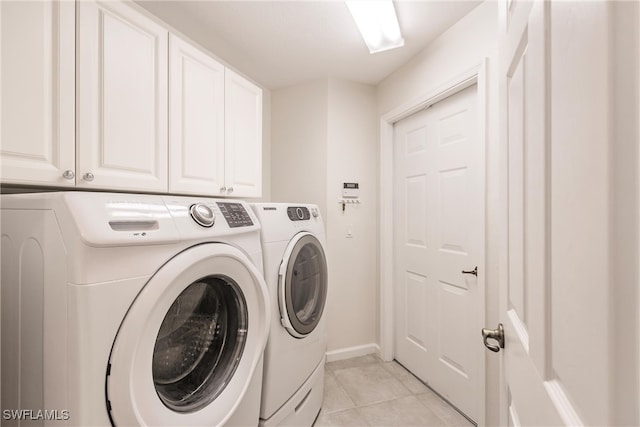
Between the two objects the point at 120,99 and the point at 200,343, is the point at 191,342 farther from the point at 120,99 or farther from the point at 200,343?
the point at 120,99

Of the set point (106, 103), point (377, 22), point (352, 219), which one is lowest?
point (352, 219)

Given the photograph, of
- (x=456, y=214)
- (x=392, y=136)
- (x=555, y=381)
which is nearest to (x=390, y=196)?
(x=392, y=136)

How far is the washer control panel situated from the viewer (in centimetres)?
151

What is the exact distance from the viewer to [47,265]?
0.69m

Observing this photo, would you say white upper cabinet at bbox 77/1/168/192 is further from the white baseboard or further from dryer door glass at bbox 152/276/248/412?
the white baseboard

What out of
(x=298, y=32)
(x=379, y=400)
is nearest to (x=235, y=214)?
(x=298, y=32)

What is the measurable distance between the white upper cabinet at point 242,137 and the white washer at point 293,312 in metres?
0.41

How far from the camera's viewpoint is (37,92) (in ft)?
2.86

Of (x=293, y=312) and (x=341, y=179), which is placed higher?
(x=341, y=179)

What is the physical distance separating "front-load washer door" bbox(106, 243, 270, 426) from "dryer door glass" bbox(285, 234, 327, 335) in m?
0.32

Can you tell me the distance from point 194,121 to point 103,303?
101 cm

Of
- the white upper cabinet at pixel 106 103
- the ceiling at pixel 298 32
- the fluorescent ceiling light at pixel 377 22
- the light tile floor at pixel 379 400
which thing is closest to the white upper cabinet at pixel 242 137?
the white upper cabinet at pixel 106 103

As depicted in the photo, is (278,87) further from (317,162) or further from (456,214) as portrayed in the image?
(456,214)

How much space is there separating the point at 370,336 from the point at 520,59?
7.94 ft
